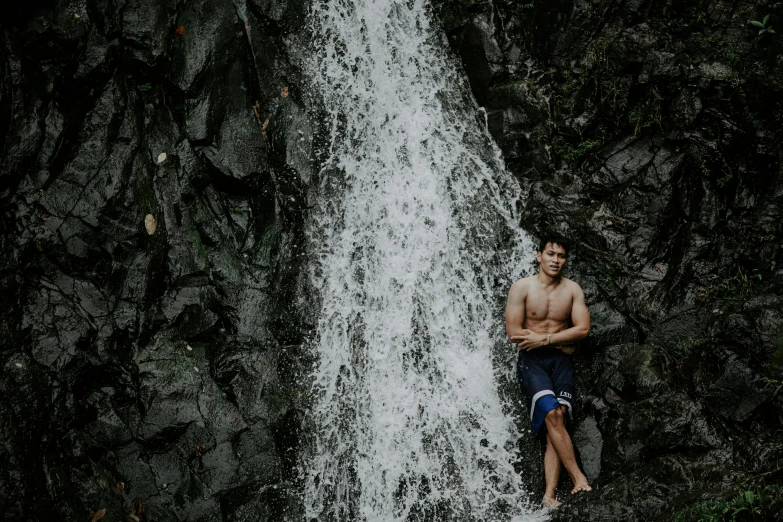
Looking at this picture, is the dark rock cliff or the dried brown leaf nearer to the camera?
the dark rock cliff

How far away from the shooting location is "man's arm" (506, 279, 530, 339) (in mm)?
5879

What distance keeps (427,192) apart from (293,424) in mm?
3075

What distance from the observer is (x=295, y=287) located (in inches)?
278

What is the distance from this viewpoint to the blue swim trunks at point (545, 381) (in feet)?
18.8

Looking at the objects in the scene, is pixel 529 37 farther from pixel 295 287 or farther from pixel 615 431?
pixel 615 431

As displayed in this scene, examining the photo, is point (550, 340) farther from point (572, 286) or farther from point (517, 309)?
point (572, 286)

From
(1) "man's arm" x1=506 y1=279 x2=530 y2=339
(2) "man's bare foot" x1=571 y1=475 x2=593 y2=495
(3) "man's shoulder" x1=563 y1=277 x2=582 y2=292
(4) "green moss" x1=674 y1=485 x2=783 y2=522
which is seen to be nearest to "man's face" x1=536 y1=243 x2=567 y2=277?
(3) "man's shoulder" x1=563 y1=277 x2=582 y2=292

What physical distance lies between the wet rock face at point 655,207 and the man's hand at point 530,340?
2.92ft

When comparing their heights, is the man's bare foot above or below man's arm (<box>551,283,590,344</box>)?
below

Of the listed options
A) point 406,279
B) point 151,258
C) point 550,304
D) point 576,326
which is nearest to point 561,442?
point 576,326

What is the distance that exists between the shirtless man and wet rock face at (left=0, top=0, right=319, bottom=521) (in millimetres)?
2371

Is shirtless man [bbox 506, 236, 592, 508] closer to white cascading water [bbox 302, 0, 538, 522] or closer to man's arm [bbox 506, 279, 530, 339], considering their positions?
man's arm [bbox 506, 279, 530, 339]

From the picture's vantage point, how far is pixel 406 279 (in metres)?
7.09

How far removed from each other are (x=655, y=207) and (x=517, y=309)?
220 centimetres
